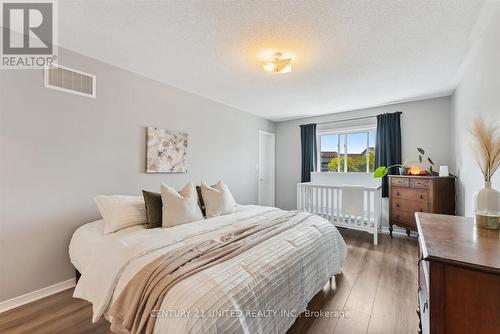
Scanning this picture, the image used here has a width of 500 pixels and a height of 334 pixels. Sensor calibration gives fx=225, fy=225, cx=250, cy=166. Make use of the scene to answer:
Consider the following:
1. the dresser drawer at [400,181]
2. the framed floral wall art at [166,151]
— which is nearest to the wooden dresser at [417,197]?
the dresser drawer at [400,181]

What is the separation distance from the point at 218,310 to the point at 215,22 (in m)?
2.06

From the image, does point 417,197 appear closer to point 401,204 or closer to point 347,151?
point 401,204

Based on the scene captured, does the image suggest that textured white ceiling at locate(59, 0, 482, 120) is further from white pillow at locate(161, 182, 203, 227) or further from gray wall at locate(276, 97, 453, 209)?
white pillow at locate(161, 182, 203, 227)

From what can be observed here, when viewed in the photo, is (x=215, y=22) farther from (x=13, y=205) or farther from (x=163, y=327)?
(x=13, y=205)

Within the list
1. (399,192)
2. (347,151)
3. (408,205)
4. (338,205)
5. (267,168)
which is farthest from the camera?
(267,168)

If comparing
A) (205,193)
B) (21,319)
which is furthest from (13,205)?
(205,193)

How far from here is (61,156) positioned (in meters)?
2.26

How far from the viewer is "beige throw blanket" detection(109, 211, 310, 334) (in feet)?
3.92

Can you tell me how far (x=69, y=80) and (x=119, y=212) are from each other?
4.81 ft

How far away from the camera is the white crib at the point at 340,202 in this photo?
375cm

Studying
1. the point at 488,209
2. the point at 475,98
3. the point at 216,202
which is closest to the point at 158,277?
the point at 216,202

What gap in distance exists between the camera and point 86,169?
7.98 ft

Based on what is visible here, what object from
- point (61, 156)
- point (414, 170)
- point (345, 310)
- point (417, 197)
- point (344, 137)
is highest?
point (344, 137)

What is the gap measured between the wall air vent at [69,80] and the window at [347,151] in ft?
14.0
